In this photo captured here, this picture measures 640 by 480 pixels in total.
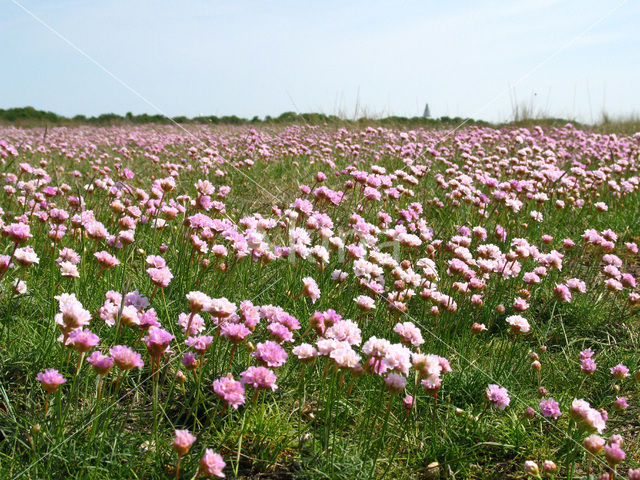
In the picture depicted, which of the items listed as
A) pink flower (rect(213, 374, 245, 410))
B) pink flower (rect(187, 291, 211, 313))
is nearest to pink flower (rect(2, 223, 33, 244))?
pink flower (rect(187, 291, 211, 313))

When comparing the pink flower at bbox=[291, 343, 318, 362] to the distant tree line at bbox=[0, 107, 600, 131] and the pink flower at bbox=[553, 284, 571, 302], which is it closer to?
the pink flower at bbox=[553, 284, 571, 302]

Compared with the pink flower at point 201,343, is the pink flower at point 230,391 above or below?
below

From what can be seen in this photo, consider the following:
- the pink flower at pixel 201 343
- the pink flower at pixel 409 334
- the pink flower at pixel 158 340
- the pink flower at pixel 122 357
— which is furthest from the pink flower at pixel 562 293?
the pink flower at pixel 122 357

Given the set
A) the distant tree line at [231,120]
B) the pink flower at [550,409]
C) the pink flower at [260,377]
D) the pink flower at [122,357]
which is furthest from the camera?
the distant tree line at [231,120]

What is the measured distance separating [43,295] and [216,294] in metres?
0.90

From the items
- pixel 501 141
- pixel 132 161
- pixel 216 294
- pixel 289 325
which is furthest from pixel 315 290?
pixel 501 141

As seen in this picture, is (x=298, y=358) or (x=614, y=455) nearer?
(x=614, y=455)

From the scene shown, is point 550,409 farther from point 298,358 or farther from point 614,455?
point 298,358

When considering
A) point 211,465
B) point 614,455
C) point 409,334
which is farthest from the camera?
point 409,334

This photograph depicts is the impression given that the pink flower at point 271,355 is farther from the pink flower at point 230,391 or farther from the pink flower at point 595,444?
the pink flower at point 595,444

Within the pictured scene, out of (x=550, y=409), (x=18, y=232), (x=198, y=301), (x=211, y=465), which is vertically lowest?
(x=550, y=409)

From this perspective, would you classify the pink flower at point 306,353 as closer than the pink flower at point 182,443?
No

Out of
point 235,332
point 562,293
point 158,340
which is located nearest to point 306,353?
point 235,332

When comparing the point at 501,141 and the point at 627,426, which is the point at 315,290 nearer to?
the point at 627,426
